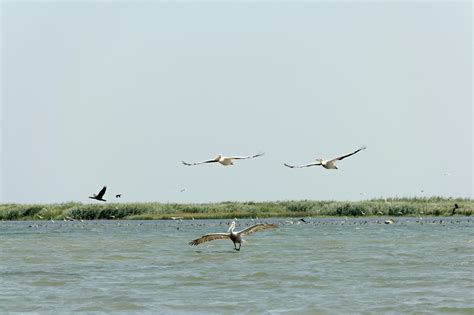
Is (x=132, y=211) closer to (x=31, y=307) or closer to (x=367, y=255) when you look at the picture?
(x=367, y=255)

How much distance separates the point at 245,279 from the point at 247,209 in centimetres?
6187

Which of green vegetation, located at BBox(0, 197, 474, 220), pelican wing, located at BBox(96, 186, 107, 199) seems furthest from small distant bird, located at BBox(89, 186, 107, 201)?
green vegetation, located at BBox(0, 197, 474, 220)

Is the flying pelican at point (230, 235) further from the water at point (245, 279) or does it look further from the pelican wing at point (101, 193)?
the pelican wing at point (101, 193)

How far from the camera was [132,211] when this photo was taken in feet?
292

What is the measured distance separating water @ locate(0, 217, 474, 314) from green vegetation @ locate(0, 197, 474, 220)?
45299 mm

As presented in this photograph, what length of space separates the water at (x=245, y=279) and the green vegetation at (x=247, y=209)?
4530 cm

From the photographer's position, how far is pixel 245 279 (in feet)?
79.9

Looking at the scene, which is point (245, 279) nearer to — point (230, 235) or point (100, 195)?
point (230, 235)

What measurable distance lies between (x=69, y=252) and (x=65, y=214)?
53473mm

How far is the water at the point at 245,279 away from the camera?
64.5ft

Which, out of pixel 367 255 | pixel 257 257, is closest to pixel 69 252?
pixel 257 257

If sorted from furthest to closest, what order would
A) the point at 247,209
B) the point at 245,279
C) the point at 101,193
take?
the point at 247,209 < the point at 101,193 < the point at 245,279

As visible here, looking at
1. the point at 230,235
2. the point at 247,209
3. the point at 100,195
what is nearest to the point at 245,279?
the point at 230,235

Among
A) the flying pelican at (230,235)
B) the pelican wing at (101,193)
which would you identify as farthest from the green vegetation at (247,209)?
the flying pelican at (230,235)
